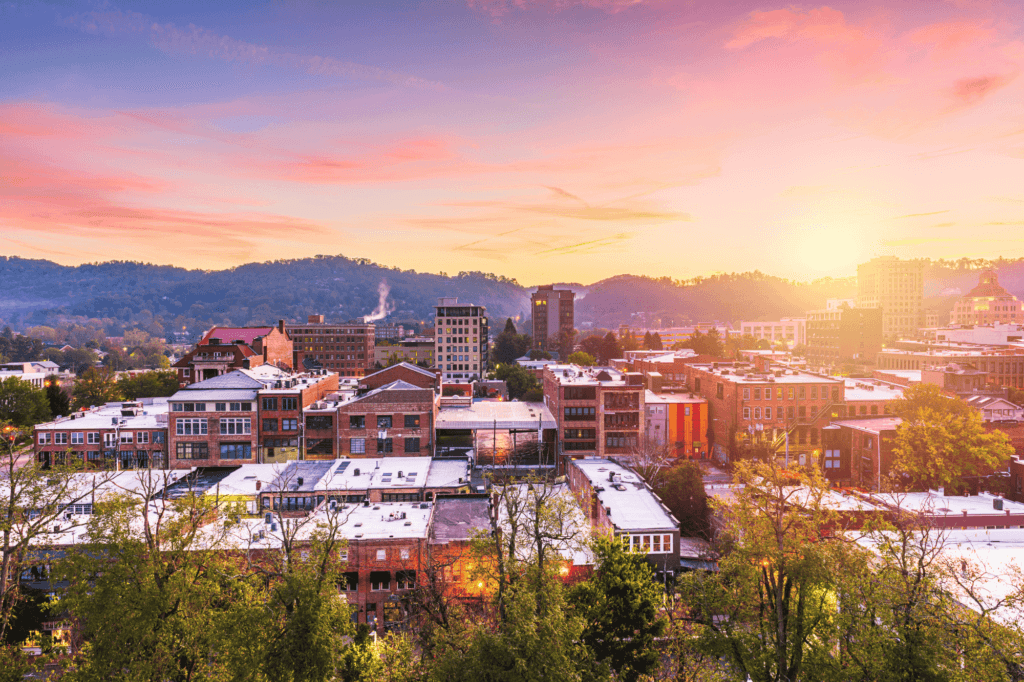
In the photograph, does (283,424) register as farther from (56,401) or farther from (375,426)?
(56,401)

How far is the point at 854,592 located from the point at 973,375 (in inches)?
2599

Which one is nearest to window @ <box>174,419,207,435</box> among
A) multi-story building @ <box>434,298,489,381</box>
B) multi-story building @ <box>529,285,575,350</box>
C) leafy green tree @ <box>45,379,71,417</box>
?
leafy green tree @ <box>45,379,71,417</box>

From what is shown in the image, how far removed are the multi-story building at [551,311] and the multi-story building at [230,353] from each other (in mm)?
108930

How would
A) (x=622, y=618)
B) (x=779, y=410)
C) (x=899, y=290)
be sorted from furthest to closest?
(x=899, y=290)
(x=779, y=410)
(x=622, y=618)

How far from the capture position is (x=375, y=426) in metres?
53.1

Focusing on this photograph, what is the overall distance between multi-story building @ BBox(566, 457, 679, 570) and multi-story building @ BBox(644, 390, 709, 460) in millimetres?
14968

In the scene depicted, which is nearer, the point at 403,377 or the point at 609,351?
the point at 403,377

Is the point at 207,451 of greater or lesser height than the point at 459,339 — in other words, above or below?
below

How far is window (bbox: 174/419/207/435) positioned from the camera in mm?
51612

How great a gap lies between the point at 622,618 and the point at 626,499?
18.3m

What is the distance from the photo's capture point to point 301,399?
173ft

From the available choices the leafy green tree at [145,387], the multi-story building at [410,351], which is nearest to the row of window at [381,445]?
the leafy green tree at [145,387]

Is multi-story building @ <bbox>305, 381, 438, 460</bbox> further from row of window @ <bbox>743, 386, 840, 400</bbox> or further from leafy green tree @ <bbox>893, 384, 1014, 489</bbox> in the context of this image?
leafy green tree @ <bbox>893, 384, 1014, 489</bbox>

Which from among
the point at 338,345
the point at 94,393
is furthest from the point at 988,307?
the point at 94,393
